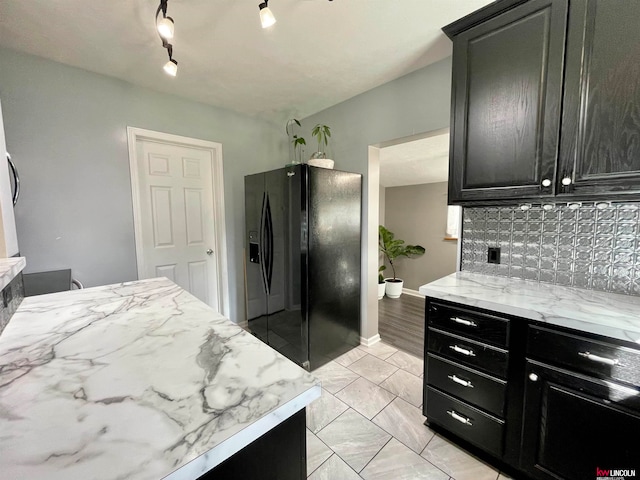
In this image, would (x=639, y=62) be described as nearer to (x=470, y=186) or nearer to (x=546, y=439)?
(x=470, y=186)

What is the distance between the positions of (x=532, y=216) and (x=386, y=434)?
160 centimetres

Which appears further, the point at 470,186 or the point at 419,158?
the point at 419,158

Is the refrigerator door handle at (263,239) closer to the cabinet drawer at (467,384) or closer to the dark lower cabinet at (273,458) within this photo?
the cabinet drawer at (467,384)

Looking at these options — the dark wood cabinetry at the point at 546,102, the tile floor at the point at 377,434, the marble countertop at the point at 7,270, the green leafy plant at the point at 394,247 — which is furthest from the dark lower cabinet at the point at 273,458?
the green leafy plant at the point at 394,247

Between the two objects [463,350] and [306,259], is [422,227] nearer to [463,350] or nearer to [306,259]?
[306,259]

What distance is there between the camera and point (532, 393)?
3.91ft

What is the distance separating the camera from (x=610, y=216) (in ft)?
4.54

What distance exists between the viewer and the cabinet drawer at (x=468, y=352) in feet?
4.20

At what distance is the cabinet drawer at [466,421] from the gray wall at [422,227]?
2.83m

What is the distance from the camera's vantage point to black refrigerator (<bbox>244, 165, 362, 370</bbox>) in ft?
7.02

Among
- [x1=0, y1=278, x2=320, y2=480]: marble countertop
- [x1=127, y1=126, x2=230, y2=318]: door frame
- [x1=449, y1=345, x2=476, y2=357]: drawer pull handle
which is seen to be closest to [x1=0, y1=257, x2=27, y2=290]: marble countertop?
[x1=0, y1=278, x2=320, y2=480]: marble countertop

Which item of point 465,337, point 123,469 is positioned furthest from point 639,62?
point 123,469

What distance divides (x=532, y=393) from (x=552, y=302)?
43cm

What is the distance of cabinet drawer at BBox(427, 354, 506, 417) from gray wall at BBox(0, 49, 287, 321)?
8.30 ft
